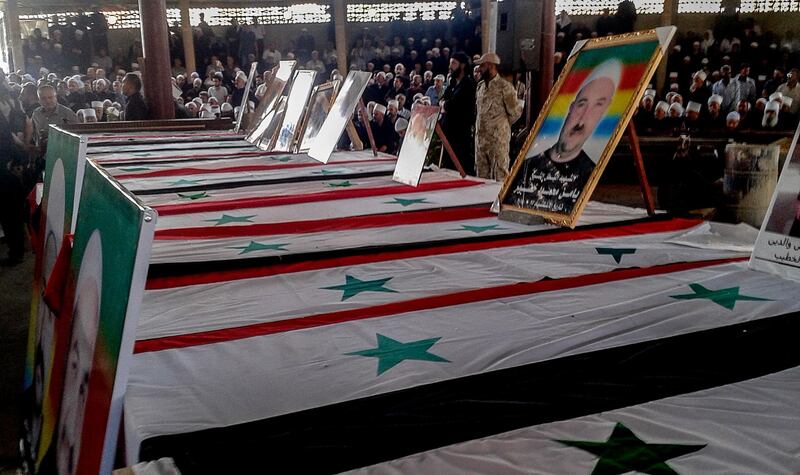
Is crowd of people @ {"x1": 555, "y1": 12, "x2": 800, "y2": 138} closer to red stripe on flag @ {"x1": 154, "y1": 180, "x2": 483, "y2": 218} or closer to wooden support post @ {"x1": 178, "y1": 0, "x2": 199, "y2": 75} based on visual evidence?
red stripe on flag @ {"x1": 154, "y1": 180, "x2": 483, "y2": 218}

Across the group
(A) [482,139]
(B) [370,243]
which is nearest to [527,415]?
(B) [370,243]

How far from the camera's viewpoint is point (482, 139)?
505cm

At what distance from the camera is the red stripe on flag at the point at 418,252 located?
1763 mm

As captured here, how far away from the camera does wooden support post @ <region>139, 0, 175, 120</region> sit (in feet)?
21.7

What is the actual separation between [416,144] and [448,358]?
7.15ft

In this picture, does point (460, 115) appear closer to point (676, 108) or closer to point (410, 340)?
point (676, 108)

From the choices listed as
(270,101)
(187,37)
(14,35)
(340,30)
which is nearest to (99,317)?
(270,101)

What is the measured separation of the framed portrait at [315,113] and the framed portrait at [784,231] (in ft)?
Result: 9.65

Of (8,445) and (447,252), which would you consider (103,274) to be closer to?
(447,252)

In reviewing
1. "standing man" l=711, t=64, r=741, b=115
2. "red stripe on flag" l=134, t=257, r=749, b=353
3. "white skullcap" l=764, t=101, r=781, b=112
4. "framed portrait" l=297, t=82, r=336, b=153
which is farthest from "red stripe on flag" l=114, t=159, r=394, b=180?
"standing man" l=711, t=64, r=741, b=115

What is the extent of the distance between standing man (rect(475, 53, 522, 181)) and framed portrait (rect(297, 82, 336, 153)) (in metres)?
1.18

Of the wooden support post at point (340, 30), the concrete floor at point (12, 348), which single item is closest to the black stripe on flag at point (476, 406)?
the concrete floor at point (12, 348)

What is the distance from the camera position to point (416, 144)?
3320mm

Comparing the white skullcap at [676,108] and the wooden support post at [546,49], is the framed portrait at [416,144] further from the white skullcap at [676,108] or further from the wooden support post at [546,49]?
the white skullcap at [676,108]
